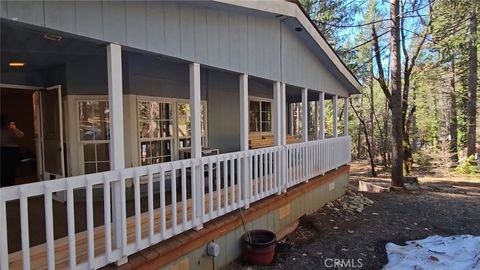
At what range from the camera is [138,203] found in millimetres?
2916

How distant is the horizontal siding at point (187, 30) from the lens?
7.79 feet

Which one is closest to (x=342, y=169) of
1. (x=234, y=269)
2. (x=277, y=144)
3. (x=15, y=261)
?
(x=277, y=144)

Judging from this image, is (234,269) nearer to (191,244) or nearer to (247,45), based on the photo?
(191,244)

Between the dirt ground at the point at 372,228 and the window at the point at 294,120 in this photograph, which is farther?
the window at the point at 294,120

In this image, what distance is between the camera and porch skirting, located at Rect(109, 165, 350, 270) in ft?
10.1

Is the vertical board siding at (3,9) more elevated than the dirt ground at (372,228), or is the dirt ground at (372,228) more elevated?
the vertical board siding at (3,9)

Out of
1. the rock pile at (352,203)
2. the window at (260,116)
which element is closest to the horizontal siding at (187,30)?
the window at (260,116)

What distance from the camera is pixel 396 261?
14.1ft

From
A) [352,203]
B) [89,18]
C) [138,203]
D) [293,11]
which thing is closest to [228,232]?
[138,203]

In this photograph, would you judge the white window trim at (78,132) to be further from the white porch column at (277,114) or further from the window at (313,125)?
the window at (313,125)

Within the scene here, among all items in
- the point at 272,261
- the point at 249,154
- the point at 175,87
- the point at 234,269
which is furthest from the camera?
the point at 175,87

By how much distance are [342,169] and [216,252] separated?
5.86 metres

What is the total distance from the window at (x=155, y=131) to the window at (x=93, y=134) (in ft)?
1.88

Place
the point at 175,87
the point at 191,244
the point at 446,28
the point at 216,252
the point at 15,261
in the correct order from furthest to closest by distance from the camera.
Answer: the point at 446,28 < the point at 175,87 < the point at 216,252 < the point at 191,244 < the point at 15,261
